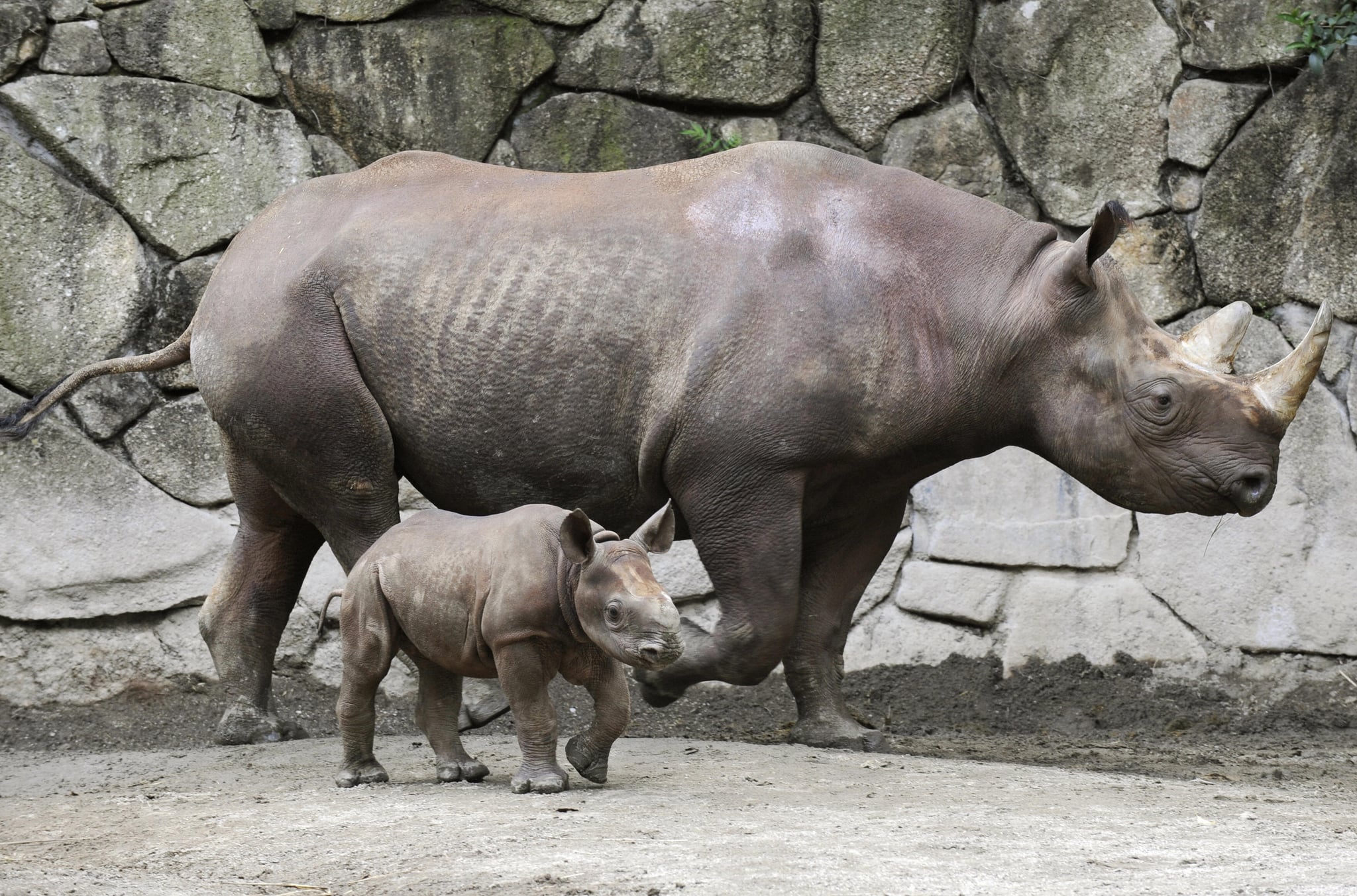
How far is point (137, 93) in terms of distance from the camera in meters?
6.05

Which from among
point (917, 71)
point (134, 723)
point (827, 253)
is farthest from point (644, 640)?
point (917, 71)

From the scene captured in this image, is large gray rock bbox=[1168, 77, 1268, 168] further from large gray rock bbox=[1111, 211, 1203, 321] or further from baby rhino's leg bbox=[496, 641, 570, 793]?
baby rhino's leg bbox=[496, 641, 570, 793]

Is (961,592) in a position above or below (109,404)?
below

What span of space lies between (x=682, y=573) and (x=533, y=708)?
231 centimetres

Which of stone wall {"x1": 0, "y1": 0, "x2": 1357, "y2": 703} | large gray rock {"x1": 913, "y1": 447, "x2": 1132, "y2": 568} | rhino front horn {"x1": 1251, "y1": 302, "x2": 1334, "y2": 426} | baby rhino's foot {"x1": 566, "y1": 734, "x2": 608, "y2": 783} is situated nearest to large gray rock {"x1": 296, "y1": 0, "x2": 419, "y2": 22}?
stone wall {"x1": 0, "y1": 0, "x2": 1357, "y2": 703}

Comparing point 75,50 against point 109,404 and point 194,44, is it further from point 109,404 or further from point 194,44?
point 109,404

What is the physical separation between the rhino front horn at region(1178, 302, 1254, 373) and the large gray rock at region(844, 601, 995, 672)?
6.50 ft

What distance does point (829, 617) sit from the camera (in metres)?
4.94

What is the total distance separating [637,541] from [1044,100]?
10.3ft

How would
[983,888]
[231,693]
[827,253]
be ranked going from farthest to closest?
[231,693] < [827,253] < [983,888]

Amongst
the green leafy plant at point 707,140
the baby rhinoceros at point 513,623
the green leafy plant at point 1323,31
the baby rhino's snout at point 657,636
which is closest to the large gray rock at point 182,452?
the green leafy plant at point 707,140

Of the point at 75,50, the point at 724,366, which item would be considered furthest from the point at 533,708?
the point at 75,50

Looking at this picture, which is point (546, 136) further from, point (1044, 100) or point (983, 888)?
point (983, 888)

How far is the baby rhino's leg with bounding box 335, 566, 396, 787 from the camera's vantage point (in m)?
4.02
